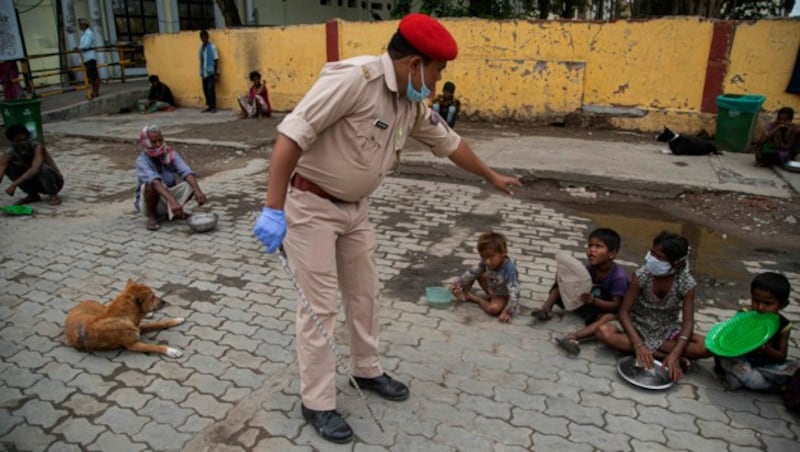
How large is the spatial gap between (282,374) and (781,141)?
7.58 metres

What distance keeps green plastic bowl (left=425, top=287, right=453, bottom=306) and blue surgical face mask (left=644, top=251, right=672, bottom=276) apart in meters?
1.46

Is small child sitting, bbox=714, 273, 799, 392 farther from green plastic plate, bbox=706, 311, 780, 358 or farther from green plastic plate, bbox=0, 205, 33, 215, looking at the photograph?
green plastic plate, bbox=0, 205, 33, 215

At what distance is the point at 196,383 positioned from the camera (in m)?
3.26

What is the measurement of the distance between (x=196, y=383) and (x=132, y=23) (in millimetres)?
17583

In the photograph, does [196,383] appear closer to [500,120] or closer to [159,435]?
[159,435]

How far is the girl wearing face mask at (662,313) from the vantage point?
3.29 m

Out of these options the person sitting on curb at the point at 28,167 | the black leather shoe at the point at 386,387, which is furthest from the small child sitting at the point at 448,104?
the black leather shoe at the point at 386,387

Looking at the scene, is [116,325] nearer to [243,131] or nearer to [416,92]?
[416,92]

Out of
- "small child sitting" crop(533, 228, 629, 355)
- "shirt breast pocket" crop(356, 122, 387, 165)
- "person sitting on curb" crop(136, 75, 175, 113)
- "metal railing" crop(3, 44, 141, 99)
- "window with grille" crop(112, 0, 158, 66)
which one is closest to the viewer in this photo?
"shirt breast pocket" crop(356, 122, 387, 165)

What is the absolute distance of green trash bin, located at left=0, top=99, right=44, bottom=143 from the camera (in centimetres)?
880

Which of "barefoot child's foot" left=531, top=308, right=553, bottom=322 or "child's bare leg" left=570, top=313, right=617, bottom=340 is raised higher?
"child's bare leg" left=570, top=313, right=617, bottom=340

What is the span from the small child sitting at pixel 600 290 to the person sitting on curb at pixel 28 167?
579 centimetres

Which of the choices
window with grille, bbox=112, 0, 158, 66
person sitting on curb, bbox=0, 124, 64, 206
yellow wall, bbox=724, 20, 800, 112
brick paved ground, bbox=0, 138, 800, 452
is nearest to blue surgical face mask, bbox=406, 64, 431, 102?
brick paved ground, bbox=0, 138, 800, 452

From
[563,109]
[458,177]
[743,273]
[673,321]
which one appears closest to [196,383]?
[673,321]
